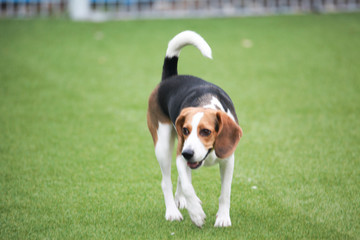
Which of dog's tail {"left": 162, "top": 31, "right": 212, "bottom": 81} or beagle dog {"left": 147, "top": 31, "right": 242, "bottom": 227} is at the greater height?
dog's tail {"left": 162, "top": 31, "right": 212, "bottom": 81}

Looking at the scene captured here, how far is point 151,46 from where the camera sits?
1240 cm

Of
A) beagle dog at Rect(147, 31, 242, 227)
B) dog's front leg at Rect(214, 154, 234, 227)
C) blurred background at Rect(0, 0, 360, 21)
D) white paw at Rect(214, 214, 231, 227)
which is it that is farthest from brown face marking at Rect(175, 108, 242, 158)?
blurred background at Rect(0, 0, 360, 21)

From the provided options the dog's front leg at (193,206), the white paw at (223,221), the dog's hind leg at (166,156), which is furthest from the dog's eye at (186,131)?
the white paw at (223,221)

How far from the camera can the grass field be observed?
4.42m

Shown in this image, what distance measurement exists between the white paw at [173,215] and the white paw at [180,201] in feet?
1.30

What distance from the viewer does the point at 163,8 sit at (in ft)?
50.3

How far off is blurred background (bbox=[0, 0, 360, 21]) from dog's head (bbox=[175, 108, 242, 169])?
38.2 ft

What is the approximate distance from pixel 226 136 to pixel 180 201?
1.25 metres

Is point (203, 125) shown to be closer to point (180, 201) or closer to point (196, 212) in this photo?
point (196, 212)

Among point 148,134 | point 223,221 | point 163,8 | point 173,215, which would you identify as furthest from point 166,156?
point 163,8

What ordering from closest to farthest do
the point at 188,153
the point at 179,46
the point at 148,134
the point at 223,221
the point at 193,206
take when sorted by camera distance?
the point at 188,153 → the point at 193,206 → the point at 223,221 → the point at 179,46 → the point at 148,134

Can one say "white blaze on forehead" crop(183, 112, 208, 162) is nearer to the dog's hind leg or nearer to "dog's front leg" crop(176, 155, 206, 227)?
"dog's front leg" crop(176, 155, 206, 227)

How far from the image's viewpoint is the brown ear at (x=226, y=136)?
3844 mm

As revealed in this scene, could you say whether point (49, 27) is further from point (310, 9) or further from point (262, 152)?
point (262, 152)
